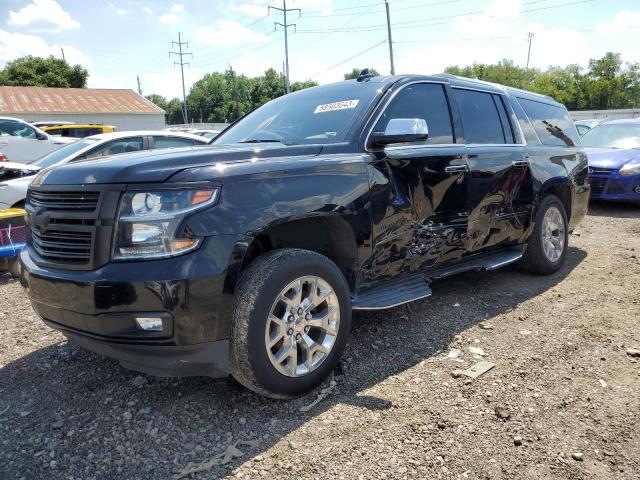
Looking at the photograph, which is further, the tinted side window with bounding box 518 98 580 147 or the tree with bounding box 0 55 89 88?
the tree with bounding box 0 55 89 88

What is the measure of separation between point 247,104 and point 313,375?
97.6 meters

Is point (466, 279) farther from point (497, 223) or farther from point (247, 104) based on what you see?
point (247, 104)

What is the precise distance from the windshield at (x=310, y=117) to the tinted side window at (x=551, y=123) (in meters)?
2.26

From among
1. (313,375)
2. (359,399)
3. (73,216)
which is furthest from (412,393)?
(73,216)

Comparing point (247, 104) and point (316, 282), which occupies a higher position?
point (247, 104)

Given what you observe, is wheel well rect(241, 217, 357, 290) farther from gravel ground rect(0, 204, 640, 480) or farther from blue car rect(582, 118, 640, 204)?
blue car rect(582, 118, 640, 204)

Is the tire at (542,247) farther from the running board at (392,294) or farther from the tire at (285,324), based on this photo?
the tire at (285,324)

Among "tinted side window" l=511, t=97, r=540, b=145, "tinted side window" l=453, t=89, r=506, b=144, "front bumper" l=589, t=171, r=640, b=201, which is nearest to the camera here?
"tinted side window" l=453, t=89, r=506, b=144

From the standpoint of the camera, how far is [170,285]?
7.63 ft

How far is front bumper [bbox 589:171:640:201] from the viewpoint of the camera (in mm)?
8773

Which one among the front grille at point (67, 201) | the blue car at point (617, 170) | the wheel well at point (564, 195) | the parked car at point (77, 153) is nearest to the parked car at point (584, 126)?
the blue car at point (617, 170)

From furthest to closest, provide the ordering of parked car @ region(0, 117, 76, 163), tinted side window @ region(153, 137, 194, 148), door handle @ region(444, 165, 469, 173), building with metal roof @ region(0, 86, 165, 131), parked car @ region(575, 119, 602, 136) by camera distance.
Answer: building with metal roof @ region(0, 86, 165, 131)
parked car @ region(0, 117, 76, 163)
parked car @ region(575, 119, 602, 136)
tinted side window @ region(153, 137, 194, 148)
door handle @ region(444, 165, 469, 173)

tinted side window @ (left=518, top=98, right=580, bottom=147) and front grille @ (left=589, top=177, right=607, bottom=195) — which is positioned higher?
tinted side window @ (left=518, top=98, right=580, bottom=147)

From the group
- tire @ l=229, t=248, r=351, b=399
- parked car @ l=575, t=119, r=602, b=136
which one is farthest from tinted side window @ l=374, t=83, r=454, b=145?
parked car @ l=575, t=119, r=602, b=136
